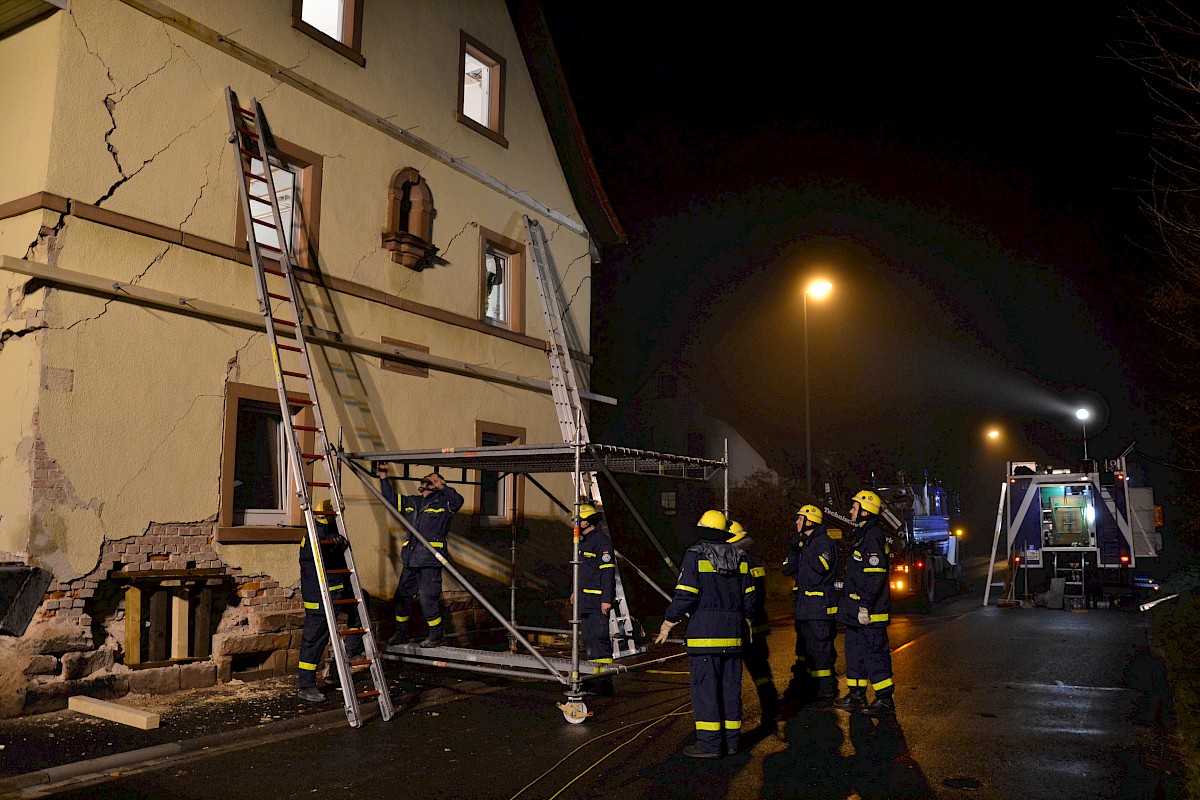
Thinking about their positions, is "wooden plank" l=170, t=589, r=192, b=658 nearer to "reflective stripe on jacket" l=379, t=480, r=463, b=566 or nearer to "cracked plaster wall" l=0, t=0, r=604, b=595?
"cracked plaster wall" l=0, t=0, r=604, b=595

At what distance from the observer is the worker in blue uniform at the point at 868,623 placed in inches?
326

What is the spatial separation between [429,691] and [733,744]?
3349 millimetres

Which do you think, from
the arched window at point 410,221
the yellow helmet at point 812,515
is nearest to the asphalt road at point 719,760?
the yellow helmet at point 812,515

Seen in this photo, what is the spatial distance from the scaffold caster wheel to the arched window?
6010 mm

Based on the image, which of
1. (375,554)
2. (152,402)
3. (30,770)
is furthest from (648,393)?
(30,770)

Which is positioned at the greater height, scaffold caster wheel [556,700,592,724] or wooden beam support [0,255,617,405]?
wooden beam support [0,255,617,405]

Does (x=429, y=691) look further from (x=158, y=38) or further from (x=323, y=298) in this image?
(x=158, y=38)

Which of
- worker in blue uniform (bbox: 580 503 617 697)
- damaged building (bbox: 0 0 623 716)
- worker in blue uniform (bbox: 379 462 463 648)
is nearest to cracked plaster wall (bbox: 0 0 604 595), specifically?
damaged building (bbox: 0 0 623 716)

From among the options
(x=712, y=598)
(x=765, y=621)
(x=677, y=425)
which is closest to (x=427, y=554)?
(x=765, y=621)

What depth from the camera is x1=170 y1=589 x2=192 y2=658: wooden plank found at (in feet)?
28.2

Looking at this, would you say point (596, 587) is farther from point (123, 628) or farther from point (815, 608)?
point (123, 628)

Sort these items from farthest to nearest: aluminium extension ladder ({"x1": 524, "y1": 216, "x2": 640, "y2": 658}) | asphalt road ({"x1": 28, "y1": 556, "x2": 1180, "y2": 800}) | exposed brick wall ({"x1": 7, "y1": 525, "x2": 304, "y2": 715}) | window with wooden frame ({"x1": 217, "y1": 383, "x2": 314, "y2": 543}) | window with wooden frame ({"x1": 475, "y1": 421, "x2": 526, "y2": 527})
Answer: window with wooden frame ({"x1": 475, "y1": 421, "x2": 526, "y2": 527})
aluminium extension ladder ({"x1": 524, "y1": 216, "x2": 640, "y2": 658})
window with wooden frame ({"x1": 217, "y1": 383, "x2": 314, "y2": 543})
exposed brick wall ({"x1": 7, "y1": 525, "x2": 304, "y2": 715})
asphalt road ({"x1": 28, "y1": 556, "x2": 1180, "y2": 800})

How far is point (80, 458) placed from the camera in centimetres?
802

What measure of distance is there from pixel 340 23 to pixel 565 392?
5114mm
